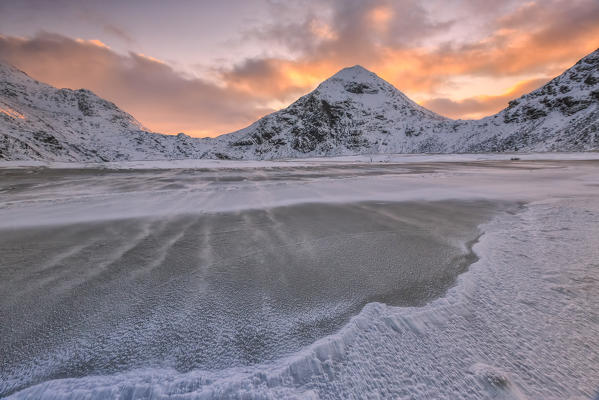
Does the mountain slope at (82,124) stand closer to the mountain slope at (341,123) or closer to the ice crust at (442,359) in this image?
the mountain slope at (341,123)

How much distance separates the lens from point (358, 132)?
492ft

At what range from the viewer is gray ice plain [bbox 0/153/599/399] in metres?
1.14

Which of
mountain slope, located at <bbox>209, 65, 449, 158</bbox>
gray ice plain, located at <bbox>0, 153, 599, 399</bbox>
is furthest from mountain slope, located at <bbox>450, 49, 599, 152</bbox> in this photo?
gray ice plain, located at <bbox>0, 153, 599, 399</bbox>

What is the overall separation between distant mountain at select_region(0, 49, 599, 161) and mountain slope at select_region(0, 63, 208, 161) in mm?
592

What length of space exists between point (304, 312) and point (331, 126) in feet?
572

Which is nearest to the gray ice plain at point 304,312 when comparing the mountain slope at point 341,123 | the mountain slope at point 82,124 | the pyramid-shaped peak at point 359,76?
the mountain slope at point 82,124

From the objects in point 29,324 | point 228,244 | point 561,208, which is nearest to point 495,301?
point 228,244

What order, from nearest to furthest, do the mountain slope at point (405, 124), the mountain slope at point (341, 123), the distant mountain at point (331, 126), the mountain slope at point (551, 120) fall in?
A: the mountain slope at point (551, 120) → the mountain slope at point (405, 124) → the distant mountain at point (331, 126) → the mountain slope at point (341, 123)

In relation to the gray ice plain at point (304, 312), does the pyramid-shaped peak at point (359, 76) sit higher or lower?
higher

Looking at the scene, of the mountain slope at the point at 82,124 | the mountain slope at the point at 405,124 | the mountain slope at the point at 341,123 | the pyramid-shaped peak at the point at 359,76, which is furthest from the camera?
the pyramid-shaped peak at the point at 359,76

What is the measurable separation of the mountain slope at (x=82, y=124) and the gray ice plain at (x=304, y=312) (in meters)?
114

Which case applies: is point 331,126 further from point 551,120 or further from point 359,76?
point 551,120

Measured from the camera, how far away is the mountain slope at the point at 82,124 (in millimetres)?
103175

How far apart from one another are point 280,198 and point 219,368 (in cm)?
512
